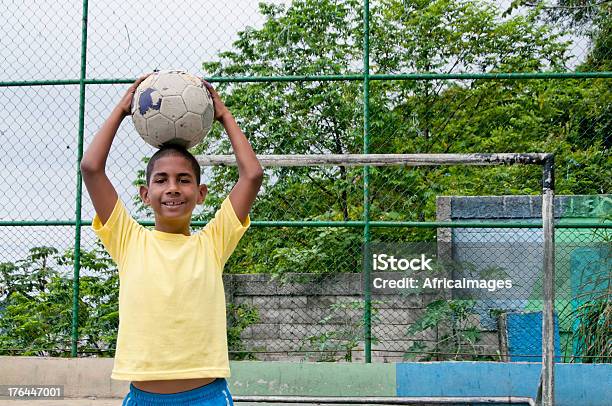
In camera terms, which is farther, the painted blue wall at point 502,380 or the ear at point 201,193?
the painted blue wall at point 502,380

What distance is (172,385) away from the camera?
7.59 ft

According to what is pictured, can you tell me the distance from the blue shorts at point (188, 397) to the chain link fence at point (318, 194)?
339 cm

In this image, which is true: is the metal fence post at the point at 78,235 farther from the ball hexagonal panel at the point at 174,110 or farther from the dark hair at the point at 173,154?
the dark hair at the point at 173,154

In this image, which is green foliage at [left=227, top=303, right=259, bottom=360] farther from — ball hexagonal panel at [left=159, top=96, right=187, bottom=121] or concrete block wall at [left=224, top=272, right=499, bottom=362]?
ball hexagonal panel at [left=159, top=96, right=187, bottom=121]

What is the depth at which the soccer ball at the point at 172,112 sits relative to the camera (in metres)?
2.84

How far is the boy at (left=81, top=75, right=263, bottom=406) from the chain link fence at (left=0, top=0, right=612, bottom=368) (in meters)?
3.16

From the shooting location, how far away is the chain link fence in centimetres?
559

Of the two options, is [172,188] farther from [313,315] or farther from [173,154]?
[313,315]

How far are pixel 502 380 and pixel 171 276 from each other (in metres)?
3.45

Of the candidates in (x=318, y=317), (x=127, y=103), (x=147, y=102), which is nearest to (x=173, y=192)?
(x=127, y=103)

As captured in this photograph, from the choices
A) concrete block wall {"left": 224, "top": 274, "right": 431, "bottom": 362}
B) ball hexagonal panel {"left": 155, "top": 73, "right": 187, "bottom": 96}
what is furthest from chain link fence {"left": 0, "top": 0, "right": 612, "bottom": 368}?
ball hexagonal panel {"left": 155, "top": 73, "right": 187, "bottom": 96}

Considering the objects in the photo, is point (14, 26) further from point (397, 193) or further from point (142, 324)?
point (142, 324)

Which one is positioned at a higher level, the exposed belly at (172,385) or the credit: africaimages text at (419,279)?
the credit: africaimages text at (419,279)

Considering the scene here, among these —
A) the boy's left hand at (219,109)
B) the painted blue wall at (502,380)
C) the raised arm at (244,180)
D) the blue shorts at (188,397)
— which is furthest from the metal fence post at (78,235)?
the blue shorts at (188,397)
